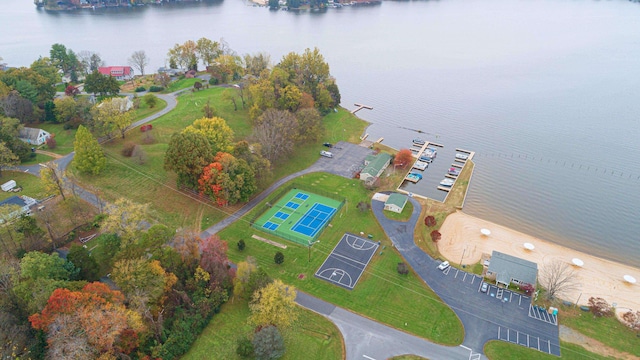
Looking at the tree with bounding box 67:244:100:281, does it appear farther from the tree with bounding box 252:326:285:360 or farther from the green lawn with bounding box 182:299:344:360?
the tree with bounding box 252:326:285:360

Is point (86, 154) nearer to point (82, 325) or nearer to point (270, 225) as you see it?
point (270, 225)

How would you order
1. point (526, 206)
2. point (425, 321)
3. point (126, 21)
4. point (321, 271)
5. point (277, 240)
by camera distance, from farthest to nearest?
1. point (126, 21)
2. point (526, 206)
3. point (277, 240)
4. point (321, 271)
5. point (425, 321)

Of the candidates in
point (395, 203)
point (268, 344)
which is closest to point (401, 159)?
point (395, 203)

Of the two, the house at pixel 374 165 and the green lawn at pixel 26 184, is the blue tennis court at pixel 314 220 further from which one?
the green lawn at pixel 26 184

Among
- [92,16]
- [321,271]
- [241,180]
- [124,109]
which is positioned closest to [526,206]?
[321,271]

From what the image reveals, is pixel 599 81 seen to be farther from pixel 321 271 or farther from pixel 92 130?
pixel 92 130

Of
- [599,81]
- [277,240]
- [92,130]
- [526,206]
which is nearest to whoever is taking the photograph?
[277,240]

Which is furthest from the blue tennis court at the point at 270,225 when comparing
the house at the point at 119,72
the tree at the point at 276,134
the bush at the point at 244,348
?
the house at the point at 119,72
